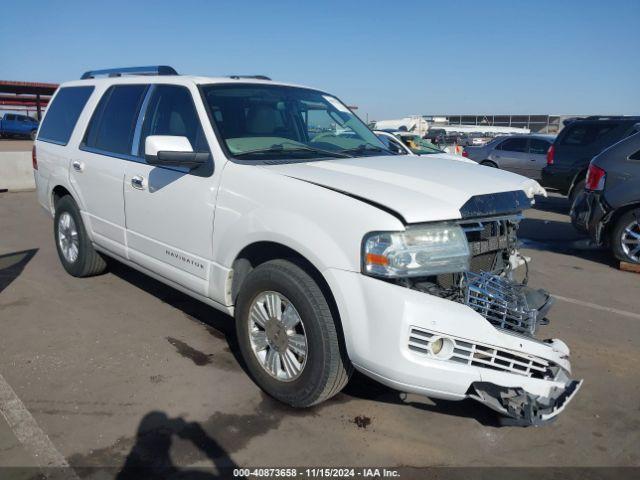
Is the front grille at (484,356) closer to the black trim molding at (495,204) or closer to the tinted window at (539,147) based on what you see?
the black trim molding at (495,204)

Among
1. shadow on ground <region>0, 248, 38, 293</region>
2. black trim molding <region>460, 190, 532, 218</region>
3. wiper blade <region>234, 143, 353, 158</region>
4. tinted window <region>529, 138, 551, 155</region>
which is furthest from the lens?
tinted window <region>529, 138, 551, 155</region>

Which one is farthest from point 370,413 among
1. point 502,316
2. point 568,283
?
point 568,283

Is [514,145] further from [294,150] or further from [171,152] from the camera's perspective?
[171,152]

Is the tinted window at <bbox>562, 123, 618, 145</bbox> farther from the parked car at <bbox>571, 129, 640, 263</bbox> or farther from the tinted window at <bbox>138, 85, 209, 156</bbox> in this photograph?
the tinted window at <bbox>138, 85, 209, 156</bbox>

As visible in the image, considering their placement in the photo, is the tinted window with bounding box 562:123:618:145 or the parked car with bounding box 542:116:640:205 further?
the tinted window with bounding box 562:123:618:145

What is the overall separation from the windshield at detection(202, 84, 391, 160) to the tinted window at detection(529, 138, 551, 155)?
35.4ft

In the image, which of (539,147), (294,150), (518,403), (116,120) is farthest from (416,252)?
(539,147)

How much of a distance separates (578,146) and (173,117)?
389 inches

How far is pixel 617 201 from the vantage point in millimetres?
6699

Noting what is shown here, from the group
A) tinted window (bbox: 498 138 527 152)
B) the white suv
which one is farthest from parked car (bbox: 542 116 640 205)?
the white suv

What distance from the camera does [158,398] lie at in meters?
3.34

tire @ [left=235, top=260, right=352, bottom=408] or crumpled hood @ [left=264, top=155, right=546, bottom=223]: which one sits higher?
crumpled hood @ [left=264, top=155, right=546, bottom=223]

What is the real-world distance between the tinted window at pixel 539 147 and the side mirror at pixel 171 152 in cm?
1242

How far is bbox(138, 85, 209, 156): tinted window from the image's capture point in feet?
12.5
